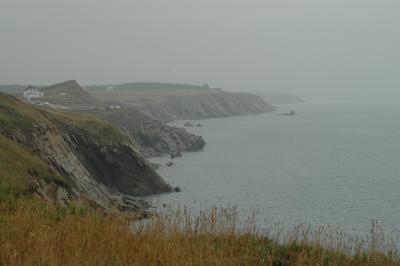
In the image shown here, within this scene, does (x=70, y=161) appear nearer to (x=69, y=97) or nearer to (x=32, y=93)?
(x=69, y=97)

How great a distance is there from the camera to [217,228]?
1395cm

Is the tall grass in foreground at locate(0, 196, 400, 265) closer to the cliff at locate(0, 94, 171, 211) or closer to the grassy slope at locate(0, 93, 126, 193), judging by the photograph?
the grassy slope at locate(0, 93, 126, 193)

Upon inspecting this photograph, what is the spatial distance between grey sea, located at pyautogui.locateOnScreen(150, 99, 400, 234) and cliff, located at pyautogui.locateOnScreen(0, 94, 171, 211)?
6240mm

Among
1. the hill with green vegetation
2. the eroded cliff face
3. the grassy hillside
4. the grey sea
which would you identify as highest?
the hill with green vegetation

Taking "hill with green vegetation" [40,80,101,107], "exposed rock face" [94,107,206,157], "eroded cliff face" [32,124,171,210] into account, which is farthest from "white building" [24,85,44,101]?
"eroded cliff face" [32,124,171,210]

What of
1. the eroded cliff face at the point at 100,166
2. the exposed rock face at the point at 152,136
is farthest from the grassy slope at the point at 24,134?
the exposed rock face at the point at 152,136

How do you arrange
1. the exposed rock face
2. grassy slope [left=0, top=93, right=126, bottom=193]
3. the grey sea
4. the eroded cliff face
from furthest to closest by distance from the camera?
the exposed rock face < the grey sea < the eroded cliff face < grassy slope [left=0, top=93, right=126, bottom=193]

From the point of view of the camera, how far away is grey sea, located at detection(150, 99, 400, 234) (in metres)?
59.8

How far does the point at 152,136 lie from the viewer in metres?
125

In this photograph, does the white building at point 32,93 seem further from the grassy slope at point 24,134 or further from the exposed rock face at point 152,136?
the grassy slope at point 24,134

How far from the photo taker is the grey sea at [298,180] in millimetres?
59781

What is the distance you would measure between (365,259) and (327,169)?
90590 millimetres

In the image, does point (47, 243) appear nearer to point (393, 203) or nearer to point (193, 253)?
point (193, 253)

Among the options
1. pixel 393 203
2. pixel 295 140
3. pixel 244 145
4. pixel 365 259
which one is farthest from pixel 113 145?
pixel 295 140
